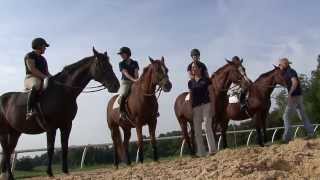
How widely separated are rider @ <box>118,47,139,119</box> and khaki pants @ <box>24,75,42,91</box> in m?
2.70

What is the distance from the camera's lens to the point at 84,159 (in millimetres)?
21531

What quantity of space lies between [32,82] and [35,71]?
0.26 m

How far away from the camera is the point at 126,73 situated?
1379cm

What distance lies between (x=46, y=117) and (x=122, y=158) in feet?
15.6

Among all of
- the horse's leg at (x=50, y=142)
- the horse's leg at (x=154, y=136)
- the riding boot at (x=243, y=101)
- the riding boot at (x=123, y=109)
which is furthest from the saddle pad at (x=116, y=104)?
the riding boot at (x=243, y=101)

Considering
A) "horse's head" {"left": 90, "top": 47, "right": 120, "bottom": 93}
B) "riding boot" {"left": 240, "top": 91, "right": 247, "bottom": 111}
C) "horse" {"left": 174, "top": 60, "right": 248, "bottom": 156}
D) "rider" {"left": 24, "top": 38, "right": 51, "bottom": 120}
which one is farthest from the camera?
"riding boot" {"left": 240, "top": 91, "right": 247, "bottom": 111}

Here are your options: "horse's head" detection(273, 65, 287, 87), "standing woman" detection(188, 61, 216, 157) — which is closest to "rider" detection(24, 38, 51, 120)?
"standing woman" detection(188, 61, 216, 157)

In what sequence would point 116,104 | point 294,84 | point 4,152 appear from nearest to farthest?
point 4,152, point 116,104, point 294,84

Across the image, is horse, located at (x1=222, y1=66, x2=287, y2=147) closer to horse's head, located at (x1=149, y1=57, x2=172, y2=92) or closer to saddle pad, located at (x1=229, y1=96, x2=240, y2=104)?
saddle pad, located at (x1=229, y1=96, x2=240, y2=104)

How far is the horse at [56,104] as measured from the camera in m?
11.4

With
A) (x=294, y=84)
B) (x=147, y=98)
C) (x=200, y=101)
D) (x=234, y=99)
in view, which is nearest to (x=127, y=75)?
(x=147, y=98)

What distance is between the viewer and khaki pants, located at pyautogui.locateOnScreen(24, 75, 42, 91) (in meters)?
11.5

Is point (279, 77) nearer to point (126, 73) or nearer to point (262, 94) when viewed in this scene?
point (262, 94)

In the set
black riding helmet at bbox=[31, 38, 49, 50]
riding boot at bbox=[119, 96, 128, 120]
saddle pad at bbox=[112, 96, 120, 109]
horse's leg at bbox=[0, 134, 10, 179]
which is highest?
black riding helmet at bbox=[31, 38, 49, 50]
